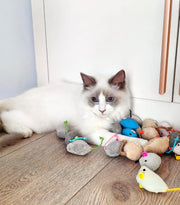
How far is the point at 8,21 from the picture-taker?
1.80m

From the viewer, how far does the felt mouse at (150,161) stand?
3.41 feet

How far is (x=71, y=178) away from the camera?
1.03 metres

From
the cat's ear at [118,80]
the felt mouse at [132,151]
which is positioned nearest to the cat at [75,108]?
the cat's ear at [118,80]

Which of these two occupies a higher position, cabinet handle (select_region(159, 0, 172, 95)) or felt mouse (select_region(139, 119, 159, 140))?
cabinet handle (select_region(159, 0, 172, 95))

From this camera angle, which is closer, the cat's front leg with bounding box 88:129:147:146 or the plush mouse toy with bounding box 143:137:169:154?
the plush mouse toy with bounding box 143:137:169:154

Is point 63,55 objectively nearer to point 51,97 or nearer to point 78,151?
point 51,97

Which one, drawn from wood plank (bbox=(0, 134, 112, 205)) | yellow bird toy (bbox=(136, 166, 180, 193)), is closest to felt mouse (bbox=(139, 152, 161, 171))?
yellow bird toy (bbox=(136, 166, 180, 193))

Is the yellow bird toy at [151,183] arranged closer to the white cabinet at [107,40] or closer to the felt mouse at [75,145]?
the felt mouse at [75,145]

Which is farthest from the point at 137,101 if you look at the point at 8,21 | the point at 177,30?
the point at 8,21

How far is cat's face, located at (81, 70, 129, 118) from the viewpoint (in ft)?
4.37

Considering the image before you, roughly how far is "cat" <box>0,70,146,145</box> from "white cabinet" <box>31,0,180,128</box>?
20 centimetres

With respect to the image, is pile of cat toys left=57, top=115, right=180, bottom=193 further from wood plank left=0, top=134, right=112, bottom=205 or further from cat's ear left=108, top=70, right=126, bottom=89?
cat's ear left=108, top=70, right=126, bottom=89

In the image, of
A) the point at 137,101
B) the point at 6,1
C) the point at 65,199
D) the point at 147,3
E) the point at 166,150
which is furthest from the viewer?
the point at 6,1

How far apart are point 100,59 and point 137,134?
660 mm
